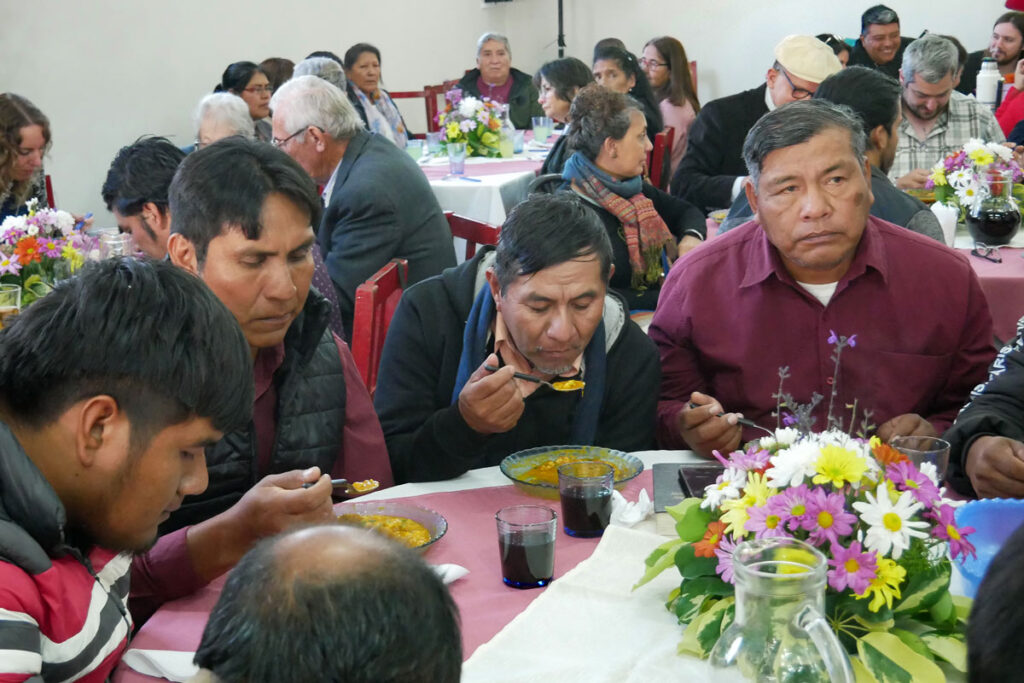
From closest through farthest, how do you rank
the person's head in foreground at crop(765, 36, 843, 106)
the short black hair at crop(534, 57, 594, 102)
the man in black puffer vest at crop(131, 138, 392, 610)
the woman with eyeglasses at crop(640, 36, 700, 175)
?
the man in black puffer vest at crop(131, 138, 392, 610)
the person's head in foreground at crop(765, 36, 843, 106)
the short black hair at crop(534, 57, 594, 102)
the woman with eyeglasses at crop(640, 36, 700, 175)

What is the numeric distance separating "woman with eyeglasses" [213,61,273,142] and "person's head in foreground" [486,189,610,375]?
5.29 meters

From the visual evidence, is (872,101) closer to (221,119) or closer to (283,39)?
(221,119)

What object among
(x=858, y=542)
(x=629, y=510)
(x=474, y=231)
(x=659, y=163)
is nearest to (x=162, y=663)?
A: (x=629, y=510)

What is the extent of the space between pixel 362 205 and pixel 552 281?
2.07 metres

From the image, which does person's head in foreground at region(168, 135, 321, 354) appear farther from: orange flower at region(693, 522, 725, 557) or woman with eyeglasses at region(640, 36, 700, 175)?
woman with eyeglasses at region(640, 36, 700, 175)

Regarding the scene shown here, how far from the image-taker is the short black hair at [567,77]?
6.95 m

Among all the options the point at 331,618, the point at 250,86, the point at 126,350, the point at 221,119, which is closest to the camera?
the point at 331,618

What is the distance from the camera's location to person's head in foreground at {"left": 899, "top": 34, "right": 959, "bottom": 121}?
501cm

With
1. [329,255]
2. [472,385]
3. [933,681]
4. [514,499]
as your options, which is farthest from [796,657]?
[329,255]

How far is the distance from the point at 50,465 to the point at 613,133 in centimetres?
349

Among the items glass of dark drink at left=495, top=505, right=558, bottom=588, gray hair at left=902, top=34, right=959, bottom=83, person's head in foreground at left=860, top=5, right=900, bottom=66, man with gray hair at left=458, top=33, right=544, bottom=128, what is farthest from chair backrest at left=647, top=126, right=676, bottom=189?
glass of dark drink at left=495, top=505, right=558, bottom=588

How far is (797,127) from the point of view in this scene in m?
2.53

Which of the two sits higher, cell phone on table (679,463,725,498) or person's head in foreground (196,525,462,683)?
person's head in foreground (196,525,462,683)

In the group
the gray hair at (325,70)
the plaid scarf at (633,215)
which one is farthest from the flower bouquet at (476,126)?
the plaid scarf at (633,215)
